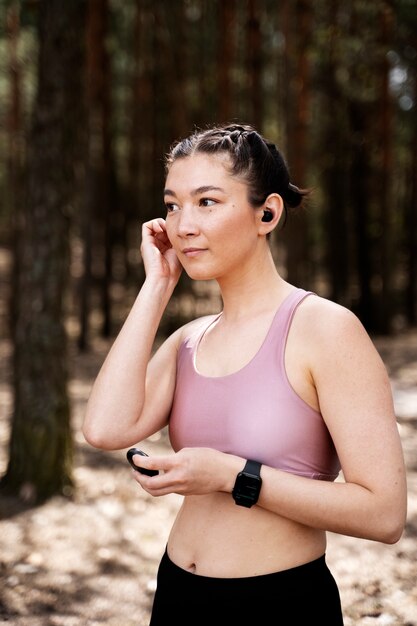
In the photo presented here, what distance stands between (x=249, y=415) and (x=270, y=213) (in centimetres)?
53

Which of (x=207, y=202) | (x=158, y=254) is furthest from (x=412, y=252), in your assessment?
(x=207, y=202)

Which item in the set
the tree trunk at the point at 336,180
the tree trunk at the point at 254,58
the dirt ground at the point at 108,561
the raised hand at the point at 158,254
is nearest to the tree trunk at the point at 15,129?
the tree trunk at the point at 254,58

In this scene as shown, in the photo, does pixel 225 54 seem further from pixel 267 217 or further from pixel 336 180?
pixel 267 217

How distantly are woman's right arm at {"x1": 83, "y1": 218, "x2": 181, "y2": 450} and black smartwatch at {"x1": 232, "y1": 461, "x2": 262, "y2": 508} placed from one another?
402 mm

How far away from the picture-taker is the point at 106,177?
15172 millimetres

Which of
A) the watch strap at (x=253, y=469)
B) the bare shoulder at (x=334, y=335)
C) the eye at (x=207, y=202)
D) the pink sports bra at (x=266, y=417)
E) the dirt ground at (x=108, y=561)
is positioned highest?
the eye at (x=207, y=202)

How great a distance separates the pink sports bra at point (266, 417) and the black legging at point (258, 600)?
10.2 inches

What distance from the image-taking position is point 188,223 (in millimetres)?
1920

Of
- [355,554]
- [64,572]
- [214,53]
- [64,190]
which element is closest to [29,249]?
[64,190]

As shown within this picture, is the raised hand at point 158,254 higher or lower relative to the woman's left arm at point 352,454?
higher

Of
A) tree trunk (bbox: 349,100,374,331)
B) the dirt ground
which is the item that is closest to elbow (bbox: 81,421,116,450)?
the dirt ground

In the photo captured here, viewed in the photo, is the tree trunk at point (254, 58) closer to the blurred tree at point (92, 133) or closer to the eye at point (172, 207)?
the blurred tree at point (92, 133)

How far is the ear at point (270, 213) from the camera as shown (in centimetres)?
197

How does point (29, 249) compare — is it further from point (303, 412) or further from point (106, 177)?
point (106, 177)
